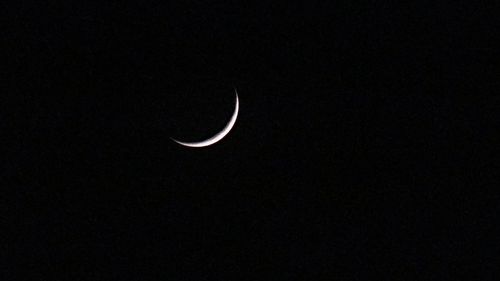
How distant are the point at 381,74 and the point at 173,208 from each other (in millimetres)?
2103

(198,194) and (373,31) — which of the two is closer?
(373,31)

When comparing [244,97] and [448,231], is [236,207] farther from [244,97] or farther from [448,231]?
[448,231]

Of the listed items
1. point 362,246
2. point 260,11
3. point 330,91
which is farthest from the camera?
point 362,246

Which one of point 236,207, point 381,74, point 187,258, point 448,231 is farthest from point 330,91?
point 187,258

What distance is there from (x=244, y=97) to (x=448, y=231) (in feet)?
6.96

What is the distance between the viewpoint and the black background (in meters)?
3.19

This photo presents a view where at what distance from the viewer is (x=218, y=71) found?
3.30m

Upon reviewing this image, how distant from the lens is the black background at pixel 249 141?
3192mm

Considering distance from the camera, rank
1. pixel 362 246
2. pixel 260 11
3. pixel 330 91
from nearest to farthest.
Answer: pixel 260 11 < pixel 330 91 < pixel 362 246

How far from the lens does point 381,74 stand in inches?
131

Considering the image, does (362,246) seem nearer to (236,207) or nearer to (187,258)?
(236,207)

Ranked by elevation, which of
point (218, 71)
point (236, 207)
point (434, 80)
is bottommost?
point (236, 207)

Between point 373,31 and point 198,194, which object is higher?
point 373,31

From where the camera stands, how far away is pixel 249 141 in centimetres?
355
